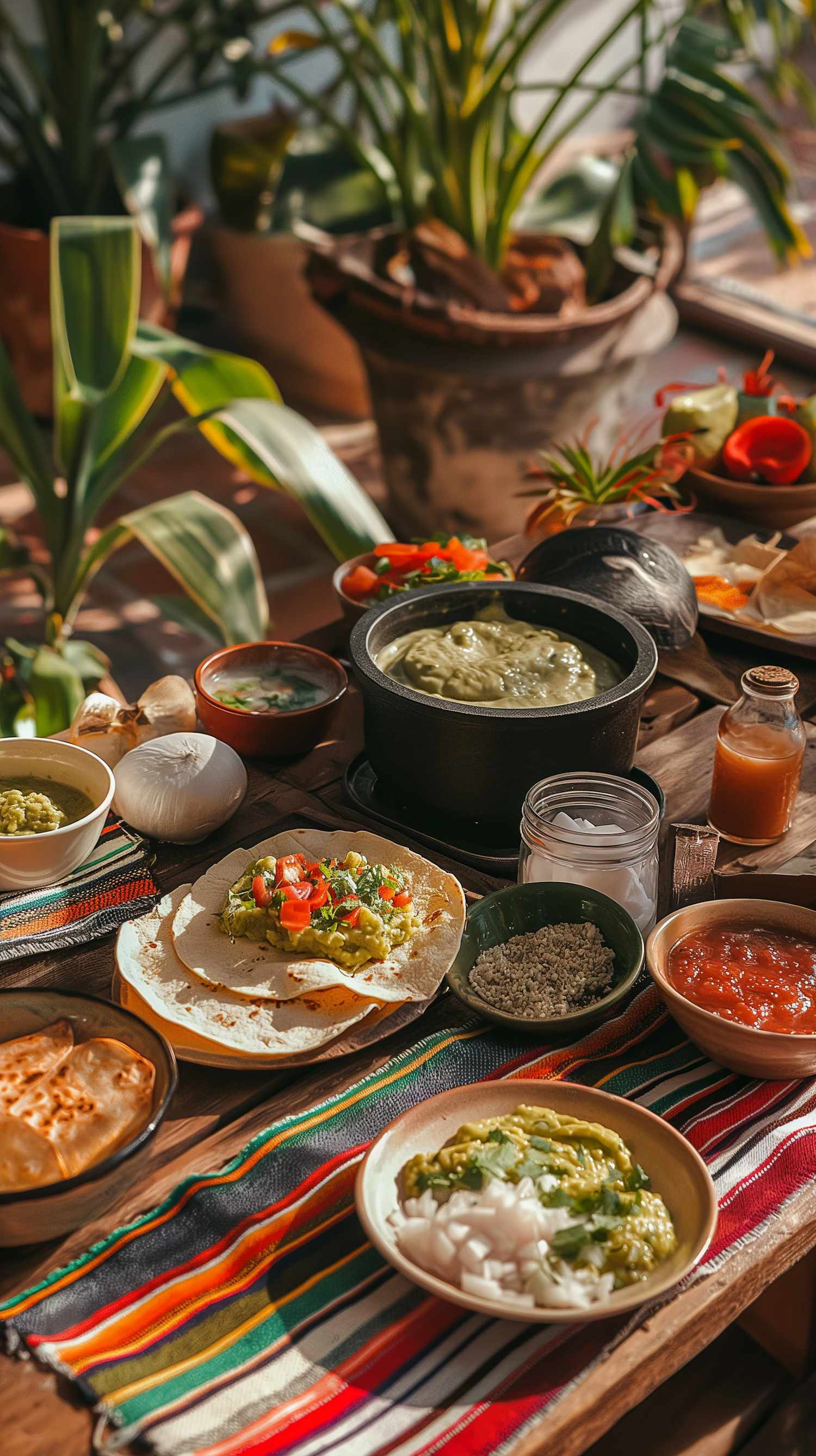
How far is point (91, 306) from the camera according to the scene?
2.58 m

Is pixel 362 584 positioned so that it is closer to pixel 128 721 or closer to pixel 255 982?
pixel 128 721

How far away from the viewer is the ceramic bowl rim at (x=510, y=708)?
1373 millimetres

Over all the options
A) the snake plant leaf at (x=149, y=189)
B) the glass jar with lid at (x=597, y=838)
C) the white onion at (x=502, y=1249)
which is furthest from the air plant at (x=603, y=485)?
the snake plant leaf at (x=149, y=189)

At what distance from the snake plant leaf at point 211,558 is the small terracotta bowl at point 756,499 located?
867 millimetres

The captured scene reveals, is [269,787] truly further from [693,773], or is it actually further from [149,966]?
[693,773]

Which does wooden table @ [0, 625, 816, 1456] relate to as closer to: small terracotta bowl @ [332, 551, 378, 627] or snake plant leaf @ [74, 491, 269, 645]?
small terracotta bowl @ [332, 551, 378, 627]

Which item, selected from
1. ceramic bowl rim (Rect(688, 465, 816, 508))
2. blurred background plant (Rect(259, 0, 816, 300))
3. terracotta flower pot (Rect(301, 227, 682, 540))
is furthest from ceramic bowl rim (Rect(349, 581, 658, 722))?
blurred background plant (Rect(259, 0, 816, 300))

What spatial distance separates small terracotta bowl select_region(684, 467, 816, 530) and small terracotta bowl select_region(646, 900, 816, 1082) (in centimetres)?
105

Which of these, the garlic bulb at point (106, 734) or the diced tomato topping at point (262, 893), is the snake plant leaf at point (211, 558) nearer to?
the garlic bulb at point (106, 734)

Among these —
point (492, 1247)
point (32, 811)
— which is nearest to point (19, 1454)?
point (492, 1247)

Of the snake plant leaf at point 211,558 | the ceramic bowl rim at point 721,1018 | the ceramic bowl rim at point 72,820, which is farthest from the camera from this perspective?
the snake plant leaf at point 211,558

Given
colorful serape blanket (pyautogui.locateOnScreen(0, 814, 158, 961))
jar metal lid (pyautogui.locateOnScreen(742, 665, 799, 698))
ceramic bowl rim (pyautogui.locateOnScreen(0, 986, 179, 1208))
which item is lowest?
colorful serape blanket (pyautogui.locateOnScreen(0, 814, 158, 961))

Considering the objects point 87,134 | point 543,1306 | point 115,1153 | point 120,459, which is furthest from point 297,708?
point 87,134

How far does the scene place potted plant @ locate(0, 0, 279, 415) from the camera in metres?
3.67
